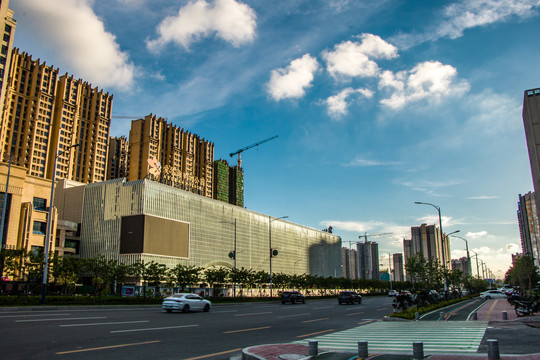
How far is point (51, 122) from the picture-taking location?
131375mm

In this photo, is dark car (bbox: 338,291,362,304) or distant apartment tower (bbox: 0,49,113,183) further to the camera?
distant apartment tower (bbox: 0,49,113,183)

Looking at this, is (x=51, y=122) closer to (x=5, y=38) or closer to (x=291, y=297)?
(x=5, y=38)

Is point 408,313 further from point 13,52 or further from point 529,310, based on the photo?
point 13,52

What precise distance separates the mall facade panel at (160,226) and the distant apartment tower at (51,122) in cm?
4224

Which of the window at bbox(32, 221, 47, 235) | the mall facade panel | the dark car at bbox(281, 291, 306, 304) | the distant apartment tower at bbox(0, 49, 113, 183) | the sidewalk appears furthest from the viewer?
the distant apartment tower at bbox(0, 49, 113, 183)

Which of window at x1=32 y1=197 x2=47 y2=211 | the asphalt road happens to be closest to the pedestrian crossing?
the asphalt road

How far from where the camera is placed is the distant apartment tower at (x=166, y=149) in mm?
153500

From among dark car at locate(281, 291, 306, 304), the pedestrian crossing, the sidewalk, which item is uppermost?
the sidewalk

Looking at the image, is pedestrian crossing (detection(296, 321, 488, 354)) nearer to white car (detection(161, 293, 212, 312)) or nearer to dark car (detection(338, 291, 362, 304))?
white car (detection(161, 293, 212, 312))

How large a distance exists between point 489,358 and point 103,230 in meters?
93.3

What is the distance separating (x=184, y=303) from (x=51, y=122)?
127 m

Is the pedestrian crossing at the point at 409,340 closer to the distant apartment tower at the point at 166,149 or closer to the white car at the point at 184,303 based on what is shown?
the white car at the point at 184,303

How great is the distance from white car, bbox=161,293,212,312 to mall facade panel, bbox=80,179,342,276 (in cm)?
4410

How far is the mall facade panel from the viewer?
282 feet
